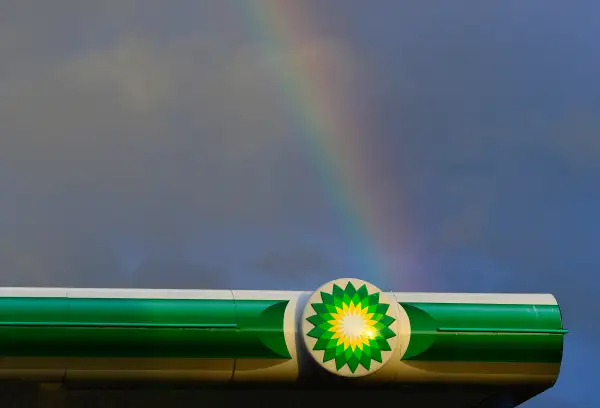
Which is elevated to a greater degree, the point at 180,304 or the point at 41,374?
the point at 180,304

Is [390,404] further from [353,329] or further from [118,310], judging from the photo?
[118,310]

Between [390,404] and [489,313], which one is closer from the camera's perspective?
[489,313]

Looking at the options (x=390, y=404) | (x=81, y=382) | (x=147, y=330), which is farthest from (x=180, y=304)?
(x=390, y=404)

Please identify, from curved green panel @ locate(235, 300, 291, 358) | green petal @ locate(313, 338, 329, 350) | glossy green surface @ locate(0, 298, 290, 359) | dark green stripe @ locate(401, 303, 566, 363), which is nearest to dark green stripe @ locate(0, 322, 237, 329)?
glossy green surface @ locate(0, 298, 290, 359)

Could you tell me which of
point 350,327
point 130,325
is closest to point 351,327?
point 350,327

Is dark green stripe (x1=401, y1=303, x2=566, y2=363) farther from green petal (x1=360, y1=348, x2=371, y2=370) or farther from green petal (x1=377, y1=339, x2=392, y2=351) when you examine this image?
green petal (x1=360, y1=348, x2=371, y2=370)

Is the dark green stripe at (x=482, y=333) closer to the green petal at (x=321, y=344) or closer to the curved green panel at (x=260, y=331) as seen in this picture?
the green petal at (x=321, y=344)
